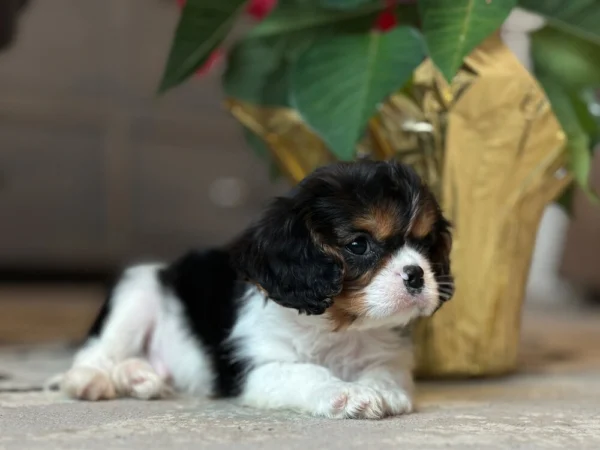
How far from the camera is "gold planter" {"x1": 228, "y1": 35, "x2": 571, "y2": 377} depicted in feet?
Answer: 5.71

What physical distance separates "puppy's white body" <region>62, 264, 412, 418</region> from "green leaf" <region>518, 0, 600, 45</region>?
2.65ft

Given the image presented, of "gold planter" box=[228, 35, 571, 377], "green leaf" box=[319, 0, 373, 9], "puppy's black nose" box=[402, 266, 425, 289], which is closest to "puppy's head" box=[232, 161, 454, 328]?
"puppy's black nose" box=[402, 266, 425, 289]

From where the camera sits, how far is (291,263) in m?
1.37

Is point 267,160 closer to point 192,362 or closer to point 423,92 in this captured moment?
point 423,92

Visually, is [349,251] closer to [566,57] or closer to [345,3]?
[345,3]

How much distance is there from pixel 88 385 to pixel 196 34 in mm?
840

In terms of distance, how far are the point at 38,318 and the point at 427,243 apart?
1773 mm

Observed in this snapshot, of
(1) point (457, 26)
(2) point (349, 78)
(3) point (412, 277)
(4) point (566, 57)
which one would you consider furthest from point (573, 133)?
(3) point (412, 277)

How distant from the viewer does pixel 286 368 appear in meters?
1.47

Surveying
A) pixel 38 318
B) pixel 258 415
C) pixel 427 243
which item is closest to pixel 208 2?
pixel 427 243

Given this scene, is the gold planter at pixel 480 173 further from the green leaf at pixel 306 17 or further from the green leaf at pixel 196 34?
the green leaf at pixel 196 34

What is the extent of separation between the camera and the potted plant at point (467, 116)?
1.67 metres

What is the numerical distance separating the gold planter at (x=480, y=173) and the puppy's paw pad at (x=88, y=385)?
0.70 metres

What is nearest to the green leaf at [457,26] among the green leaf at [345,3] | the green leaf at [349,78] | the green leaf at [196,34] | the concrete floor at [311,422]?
the green leaf at [349,78]
